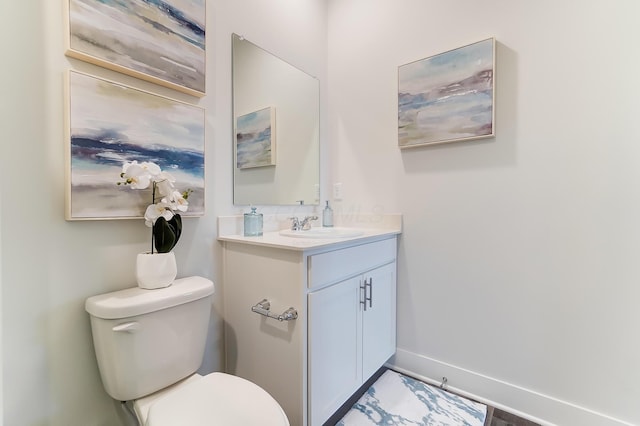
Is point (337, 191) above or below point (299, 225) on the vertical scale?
above

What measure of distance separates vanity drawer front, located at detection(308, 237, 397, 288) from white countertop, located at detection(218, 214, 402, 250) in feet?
0.16

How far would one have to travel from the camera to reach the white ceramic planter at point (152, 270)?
104 cm

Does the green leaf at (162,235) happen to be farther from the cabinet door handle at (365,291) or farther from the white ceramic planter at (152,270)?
the cabinet door handle at (365,291)

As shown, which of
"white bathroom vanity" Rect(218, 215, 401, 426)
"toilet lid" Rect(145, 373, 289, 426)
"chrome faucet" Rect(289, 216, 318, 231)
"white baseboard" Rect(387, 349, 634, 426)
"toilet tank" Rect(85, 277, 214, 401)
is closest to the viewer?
"toilet lid" Rect(145, 373, 289, 426)

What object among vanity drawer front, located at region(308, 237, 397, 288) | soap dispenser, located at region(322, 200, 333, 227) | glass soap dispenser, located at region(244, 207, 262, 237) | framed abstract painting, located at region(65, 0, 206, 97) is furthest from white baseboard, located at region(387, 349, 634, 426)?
framed abstract painting, located at region(65, 0, 206, 97)

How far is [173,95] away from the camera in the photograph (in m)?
1.22

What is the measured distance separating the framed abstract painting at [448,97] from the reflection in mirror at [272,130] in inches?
23.9

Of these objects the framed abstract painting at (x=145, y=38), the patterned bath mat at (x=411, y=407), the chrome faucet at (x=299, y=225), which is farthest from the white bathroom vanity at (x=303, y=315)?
the framed abstract painting at (x=145, y=38)

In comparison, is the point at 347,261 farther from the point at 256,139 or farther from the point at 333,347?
the point at 256,139

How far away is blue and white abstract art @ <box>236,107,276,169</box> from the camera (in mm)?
1487

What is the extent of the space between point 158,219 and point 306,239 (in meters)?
0.62

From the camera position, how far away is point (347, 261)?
1.34 meters

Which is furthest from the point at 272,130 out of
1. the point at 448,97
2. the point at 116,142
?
the point at 448,97

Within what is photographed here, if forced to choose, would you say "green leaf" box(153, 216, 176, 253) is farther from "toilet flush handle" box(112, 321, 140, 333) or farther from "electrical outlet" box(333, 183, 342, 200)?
"electrical outlet" box(333, 183, 342, 200)
